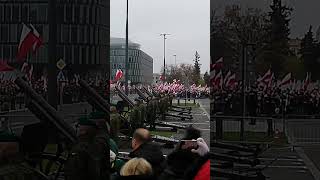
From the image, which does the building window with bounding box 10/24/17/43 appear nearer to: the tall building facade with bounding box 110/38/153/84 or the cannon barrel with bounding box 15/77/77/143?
the cannon barrel with bounding box 15/77/77/143

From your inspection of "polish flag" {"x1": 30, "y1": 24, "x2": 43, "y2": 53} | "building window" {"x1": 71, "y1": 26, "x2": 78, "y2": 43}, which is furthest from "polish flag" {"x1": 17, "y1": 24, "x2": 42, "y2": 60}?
"building window" {"x1": 71, "y1": 26, "x2": 78, "y2": 43}

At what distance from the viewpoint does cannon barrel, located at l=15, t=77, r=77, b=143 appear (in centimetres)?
330

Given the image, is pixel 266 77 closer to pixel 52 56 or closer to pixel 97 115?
pixel 97 115

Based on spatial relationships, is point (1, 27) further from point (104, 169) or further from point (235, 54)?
point (235, 54)

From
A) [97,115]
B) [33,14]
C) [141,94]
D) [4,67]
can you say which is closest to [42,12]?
[33,14]

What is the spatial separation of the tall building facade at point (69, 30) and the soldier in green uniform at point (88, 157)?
38 cm

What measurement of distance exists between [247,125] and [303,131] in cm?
36

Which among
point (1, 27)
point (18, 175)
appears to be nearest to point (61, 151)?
point (18, 175)

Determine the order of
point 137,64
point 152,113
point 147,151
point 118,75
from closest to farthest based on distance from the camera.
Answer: point 137,64 < point 147,151 < point 118,75 < point 152,113

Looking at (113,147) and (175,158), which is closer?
(175,158)

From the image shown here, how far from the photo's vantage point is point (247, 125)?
3410 mm

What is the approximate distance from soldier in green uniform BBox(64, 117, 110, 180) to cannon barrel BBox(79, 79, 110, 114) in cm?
11

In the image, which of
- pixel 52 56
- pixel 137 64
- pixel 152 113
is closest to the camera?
pixel 137 64

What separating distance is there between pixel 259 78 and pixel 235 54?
0.22m
